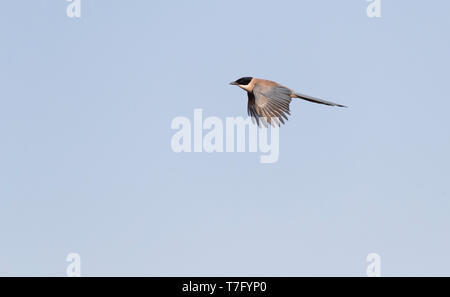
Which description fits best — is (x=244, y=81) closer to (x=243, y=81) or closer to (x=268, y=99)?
(x=243, y=81)

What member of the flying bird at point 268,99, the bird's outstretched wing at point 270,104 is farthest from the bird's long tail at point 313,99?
the bird's outstretched wing at point 270,104

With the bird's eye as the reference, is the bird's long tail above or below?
below

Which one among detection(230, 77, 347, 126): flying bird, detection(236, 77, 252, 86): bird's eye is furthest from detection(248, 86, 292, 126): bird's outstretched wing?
detection(236, 77, 252, 86): bird's eye

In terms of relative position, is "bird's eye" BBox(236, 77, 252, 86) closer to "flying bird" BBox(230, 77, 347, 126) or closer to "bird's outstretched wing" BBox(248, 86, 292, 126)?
"flying bird" BBox(230, 77, 347, 126)

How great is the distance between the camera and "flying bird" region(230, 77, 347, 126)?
1521 cm

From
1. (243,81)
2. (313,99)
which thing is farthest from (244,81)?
(313,99)

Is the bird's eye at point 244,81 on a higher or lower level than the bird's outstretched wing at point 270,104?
higher

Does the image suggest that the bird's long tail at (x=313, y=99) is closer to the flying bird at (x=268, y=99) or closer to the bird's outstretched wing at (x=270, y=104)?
the flying bird at (x=268, y=99)

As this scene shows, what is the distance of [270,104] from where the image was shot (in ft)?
50.3

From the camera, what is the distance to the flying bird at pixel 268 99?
15.2 m

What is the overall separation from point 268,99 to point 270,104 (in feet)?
0.45

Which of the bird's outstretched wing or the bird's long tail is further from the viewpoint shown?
the bird's long tail
